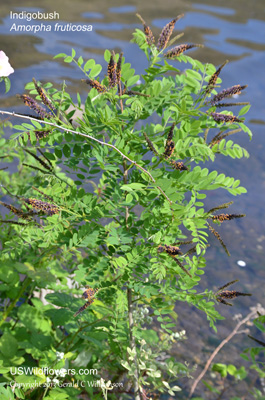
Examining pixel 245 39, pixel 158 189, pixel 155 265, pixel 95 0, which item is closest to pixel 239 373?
pixel 155 265

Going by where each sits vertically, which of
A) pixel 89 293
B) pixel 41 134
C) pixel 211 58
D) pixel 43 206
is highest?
pixel 41 134

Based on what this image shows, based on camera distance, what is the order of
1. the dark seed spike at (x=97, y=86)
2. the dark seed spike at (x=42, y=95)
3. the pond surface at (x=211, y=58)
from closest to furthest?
the dark seed spike at (x=42, y=95)
the dark seed spike at (x=97, y=86)
the pond surface at (x=211, y=58)

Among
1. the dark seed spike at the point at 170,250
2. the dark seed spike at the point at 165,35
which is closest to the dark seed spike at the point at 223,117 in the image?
the dark seed spike at the point at 165,35

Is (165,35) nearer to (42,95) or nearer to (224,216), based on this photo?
(42,95)

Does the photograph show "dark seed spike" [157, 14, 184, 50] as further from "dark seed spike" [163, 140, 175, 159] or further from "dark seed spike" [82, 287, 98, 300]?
"dark seed spike" [82, 287, 98, 300]

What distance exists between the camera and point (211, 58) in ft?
23.8

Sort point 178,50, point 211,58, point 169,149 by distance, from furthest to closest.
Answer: point 211,58 < point 178,50 < point 169,149

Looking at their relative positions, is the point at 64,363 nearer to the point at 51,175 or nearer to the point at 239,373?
the point at 51,175

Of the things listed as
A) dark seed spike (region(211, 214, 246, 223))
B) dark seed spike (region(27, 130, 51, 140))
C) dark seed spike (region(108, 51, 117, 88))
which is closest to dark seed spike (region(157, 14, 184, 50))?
dark seed spike (region(108, 51, 117, 88))

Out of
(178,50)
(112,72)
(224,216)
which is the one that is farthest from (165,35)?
(224,216)

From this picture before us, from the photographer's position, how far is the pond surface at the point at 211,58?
3.97 m

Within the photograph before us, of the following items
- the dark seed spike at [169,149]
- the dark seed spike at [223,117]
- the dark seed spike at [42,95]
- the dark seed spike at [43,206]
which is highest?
A: the dark seed spike at [42,95]

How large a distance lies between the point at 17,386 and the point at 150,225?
0.94 m

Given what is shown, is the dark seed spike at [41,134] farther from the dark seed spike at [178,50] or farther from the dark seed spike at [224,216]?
the dark seed spike at [224,216]
